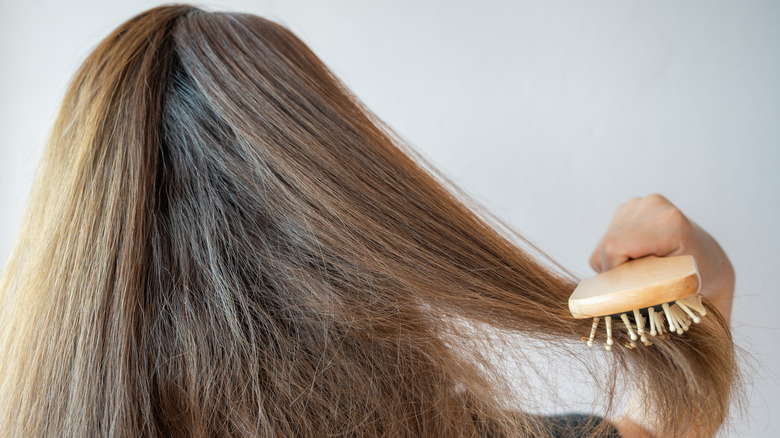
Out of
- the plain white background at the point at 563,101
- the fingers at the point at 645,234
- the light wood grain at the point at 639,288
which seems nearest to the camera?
the light wood grain at the point at 639,288

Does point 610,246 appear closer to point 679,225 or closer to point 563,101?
point 679,225

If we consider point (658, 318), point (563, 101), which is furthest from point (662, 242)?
point (563, 101)

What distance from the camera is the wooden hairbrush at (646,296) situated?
0.34 metres

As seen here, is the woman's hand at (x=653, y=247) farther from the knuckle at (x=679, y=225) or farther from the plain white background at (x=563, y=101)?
the plain white background at (x=563, y=101)

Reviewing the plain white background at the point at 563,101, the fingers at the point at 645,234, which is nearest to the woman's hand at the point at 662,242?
the fingers at the point at 645,234

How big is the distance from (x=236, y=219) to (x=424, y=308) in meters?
0.19

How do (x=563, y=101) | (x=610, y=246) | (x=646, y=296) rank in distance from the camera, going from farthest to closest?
(x=563, y=101) < (x=610, y=246) < (x=646, y=296)

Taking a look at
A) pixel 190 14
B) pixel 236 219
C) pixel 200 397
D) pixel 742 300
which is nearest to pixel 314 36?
pixel 190 14

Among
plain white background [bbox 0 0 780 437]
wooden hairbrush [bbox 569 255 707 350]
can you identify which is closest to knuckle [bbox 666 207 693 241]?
wooden hairbrush [bbox 569 255 707 350]

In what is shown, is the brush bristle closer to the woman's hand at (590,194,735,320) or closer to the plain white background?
the woman's hand at (590,194,735,320)

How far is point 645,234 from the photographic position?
48 cm

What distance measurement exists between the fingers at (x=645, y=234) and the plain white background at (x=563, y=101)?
0.19 meters

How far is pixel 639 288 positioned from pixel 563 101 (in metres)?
0.47

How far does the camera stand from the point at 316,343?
426 mm
